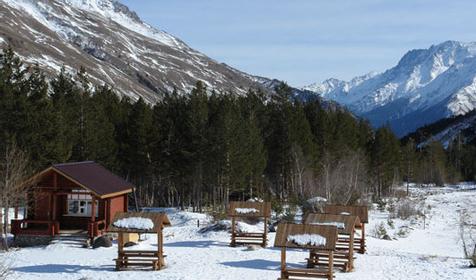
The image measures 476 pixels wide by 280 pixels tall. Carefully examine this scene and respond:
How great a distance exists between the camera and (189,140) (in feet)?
204

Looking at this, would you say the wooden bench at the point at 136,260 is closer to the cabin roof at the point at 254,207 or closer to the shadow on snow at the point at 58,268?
the shadow on snow at the point at 58,268

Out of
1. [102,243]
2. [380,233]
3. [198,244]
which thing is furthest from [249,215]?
[380,233]

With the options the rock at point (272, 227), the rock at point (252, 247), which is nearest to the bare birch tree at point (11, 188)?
the rock at point (252, 247)

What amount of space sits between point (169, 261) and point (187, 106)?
1330 inches

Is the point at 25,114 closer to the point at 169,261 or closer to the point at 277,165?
the point at 169,261

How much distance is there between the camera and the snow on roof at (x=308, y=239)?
25672mm

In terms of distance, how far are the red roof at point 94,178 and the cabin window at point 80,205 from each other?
167 centimetres

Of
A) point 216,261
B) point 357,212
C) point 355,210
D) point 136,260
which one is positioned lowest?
point 216,261

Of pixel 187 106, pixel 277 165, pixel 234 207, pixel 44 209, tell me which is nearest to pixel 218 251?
pixel 234 207

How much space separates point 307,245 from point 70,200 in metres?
21.2

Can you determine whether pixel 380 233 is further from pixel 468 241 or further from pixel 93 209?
pixel 93 209

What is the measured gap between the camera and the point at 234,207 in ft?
121

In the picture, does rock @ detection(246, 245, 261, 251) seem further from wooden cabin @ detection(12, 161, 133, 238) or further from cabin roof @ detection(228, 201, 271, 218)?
wooden cabin @ detection(12, 161, 133, 238)

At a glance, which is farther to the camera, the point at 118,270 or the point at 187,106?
the point at 187,106
